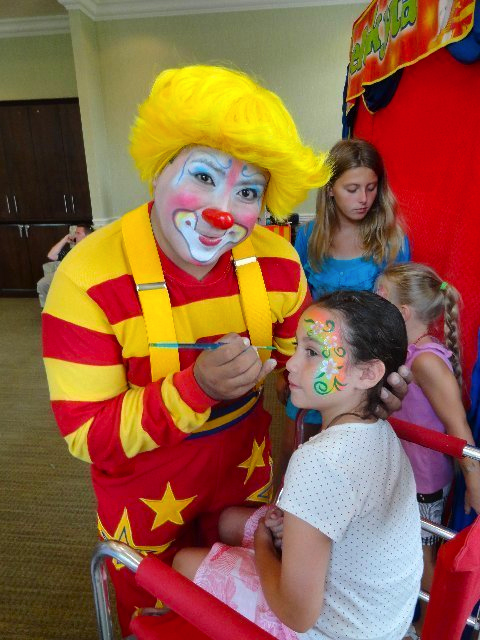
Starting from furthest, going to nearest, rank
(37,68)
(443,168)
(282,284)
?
(37,68)
(443,168)
(282,284)

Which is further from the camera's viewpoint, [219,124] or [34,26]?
[34,26]

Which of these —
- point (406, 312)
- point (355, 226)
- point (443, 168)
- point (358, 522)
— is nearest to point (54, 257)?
point (355, 226)

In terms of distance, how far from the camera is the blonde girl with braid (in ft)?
4.24

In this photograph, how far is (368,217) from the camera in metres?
1.88

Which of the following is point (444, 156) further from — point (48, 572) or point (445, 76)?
point (48, 572)

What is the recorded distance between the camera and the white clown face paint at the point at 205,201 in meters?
0.87

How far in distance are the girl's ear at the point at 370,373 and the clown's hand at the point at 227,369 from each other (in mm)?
193

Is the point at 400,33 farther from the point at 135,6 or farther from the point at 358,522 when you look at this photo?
the point at 135,6

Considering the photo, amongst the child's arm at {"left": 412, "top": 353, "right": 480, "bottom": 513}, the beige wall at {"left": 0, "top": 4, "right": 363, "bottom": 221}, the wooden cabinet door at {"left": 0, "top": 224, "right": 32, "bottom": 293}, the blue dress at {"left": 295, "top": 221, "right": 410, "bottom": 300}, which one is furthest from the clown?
the wooden cabinet door at {"left": 0, "top": 224, "right": 32, "bottom": 293}

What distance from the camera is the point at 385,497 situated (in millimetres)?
786

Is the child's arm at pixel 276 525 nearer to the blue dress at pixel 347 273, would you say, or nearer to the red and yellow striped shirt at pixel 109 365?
the red and yellow striped shirt at pixel 109 365

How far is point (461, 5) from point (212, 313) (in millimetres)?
1199

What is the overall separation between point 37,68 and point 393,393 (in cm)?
563

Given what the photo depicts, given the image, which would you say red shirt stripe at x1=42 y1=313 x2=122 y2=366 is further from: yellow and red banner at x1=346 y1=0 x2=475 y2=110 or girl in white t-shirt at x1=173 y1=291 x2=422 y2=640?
yellow and red banner at x1=346 y1=0 x2=475 y2=110
